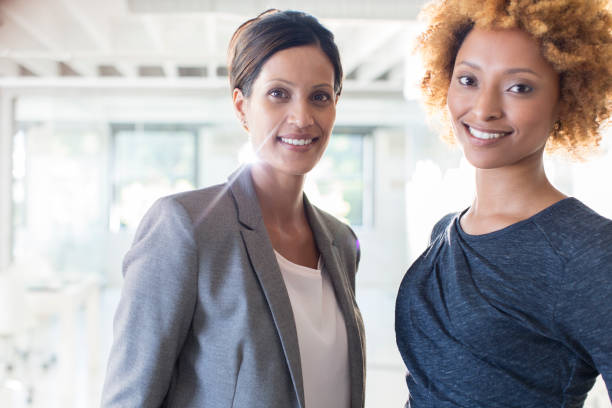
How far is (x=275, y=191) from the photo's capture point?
1.40 meters

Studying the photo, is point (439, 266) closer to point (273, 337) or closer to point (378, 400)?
point (273, 337)

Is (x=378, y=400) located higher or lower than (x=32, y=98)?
lower

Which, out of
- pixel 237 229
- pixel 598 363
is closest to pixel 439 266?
pixel 598 363

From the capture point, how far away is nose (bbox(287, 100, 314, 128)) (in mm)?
1232

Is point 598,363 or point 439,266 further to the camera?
point 439,266

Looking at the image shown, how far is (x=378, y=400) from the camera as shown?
4418mm

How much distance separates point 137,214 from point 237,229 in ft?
12.4

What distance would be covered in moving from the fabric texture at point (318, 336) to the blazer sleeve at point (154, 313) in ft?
0.94

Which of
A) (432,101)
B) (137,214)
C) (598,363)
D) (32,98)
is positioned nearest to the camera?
(598,363)

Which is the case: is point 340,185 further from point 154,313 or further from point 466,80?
point 154,313

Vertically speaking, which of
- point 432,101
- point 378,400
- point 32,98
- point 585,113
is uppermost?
point 32,98

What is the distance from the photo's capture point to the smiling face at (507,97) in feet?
3.43

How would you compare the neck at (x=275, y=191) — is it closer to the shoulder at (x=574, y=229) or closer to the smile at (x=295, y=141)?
the smile at (x=295, y=141)

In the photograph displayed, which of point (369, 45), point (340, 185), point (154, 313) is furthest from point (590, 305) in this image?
point (369, 45)
